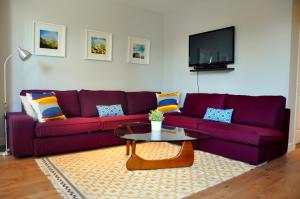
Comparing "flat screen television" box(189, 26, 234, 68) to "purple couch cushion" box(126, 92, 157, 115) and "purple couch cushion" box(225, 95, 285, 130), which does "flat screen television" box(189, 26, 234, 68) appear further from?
"purple couch cushion" box(126, 92, 157, 115)

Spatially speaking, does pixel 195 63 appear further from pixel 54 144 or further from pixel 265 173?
pixel 54 144

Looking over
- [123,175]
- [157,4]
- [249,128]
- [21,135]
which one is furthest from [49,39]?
[249,128]

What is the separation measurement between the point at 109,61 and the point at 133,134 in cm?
227

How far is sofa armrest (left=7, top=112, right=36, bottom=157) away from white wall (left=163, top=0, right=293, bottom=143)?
9.71 feet

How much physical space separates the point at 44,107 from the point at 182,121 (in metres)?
1.97

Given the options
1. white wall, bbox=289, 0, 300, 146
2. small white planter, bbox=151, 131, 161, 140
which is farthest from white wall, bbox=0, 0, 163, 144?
white wall, bbox=289, 0, 300, 146

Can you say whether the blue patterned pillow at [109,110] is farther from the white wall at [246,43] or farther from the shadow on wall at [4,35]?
the white wall at [246,43]

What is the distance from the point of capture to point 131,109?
4352 mm

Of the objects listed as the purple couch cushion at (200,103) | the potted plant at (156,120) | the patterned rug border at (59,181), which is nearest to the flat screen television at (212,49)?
the purple couch cushion at (200,103)

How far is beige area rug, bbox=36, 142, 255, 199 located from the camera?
2074mm

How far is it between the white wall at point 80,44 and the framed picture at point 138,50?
0.31 feet

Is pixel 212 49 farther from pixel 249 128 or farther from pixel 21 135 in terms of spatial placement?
pixel 21 135

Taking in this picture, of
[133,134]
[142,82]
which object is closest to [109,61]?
[142,82]

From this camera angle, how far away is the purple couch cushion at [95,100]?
152 inches
